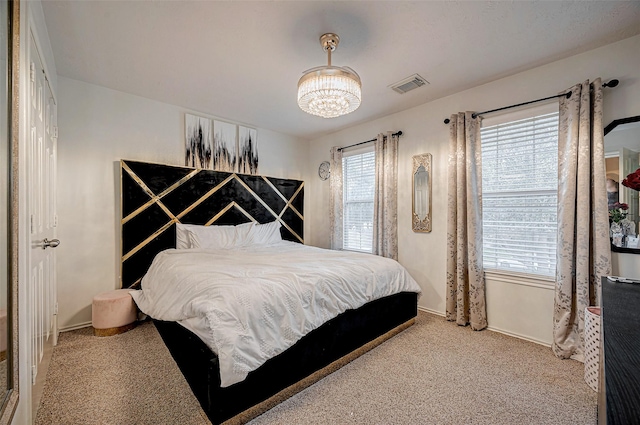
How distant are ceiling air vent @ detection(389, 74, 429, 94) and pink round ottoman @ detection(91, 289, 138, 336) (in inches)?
143

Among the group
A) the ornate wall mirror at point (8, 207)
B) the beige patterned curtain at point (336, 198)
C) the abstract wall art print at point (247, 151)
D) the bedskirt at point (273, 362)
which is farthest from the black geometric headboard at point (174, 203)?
the ornate wall mirror at point (8, 207)

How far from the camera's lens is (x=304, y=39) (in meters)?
2.23

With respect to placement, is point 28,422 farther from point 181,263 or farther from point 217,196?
point 217,196

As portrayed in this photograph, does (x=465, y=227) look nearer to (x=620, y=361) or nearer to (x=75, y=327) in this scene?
(x=620, y=361)

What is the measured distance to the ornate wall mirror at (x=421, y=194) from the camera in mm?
3439

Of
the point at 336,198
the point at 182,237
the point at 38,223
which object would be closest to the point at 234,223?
the point at 182,237

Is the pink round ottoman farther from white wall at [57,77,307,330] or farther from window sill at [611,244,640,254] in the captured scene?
window sill at [611,244,640,254]

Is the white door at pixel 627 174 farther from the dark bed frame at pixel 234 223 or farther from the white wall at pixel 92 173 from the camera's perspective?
the white wall at pixel 92 173

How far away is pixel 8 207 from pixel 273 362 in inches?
59.0

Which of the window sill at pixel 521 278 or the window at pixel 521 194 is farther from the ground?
the window at pixel 521 194

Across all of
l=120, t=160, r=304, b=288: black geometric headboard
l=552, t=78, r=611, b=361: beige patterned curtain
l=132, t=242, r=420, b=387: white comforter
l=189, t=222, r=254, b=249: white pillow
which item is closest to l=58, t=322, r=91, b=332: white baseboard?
l=120, t=160, r=304, b=288: black geometric headboard

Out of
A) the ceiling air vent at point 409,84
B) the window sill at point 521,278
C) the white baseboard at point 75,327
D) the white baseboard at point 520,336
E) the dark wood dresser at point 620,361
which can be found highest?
the ceiling air vent at point 409,84

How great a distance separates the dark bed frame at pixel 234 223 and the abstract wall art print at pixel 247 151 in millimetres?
153

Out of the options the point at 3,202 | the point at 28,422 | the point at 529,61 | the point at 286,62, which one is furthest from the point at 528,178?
the point at 28,422
